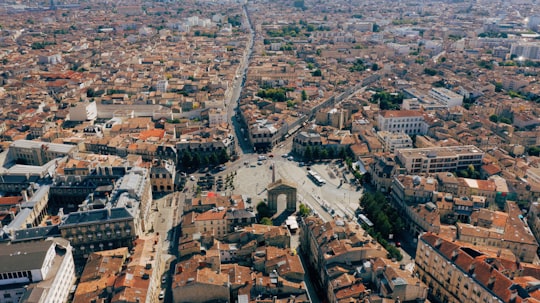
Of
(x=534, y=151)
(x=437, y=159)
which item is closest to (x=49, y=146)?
(x=437, y=159)

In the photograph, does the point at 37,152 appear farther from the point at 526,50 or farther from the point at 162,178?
the point at 526,50

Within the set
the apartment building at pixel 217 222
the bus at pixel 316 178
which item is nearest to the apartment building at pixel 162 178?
the apartment building at pixel 217 222

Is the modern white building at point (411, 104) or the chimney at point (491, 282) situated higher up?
the modern white building at point (411, 104)

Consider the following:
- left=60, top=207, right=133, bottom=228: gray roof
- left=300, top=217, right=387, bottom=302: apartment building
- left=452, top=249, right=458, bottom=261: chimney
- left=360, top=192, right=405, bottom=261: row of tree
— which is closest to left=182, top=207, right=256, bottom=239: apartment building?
left=60, top=207, right=133, bottom=228: gray roof

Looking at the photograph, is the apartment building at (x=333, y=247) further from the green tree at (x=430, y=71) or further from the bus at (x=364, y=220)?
the green tree at (x=430, y=71)

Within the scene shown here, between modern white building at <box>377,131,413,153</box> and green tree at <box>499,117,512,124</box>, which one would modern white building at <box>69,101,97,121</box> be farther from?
green tree at <box>499,117,512,124</box>

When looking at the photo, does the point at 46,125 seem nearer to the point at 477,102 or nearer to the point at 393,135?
the point at 393,135

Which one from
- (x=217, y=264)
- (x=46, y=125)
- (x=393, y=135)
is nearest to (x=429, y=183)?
(x=393, y=135)
